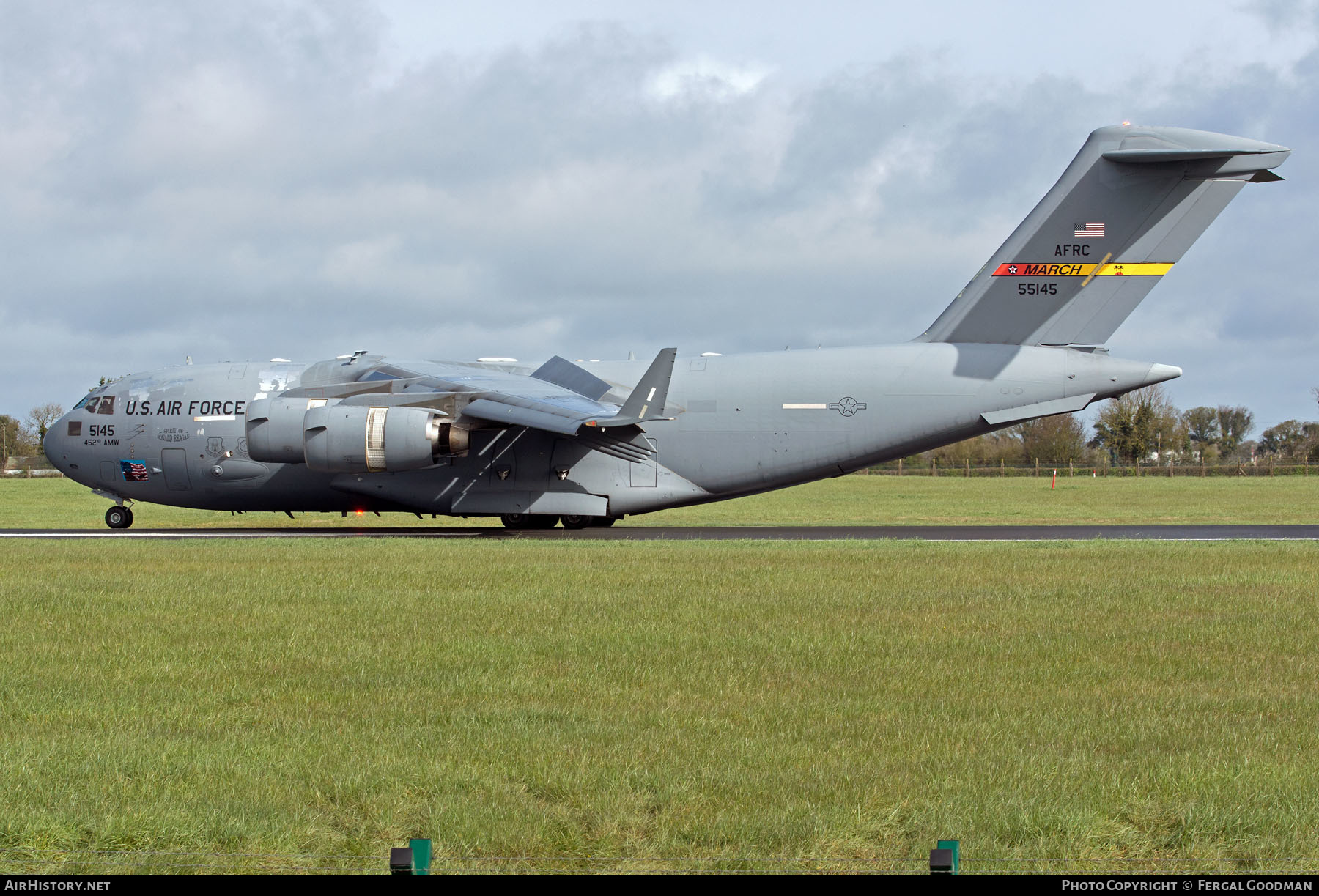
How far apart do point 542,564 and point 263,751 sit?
9.11 metres

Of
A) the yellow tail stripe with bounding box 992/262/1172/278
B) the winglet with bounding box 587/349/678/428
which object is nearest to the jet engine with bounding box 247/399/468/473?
the winglet with bounding box 587/349/678/428

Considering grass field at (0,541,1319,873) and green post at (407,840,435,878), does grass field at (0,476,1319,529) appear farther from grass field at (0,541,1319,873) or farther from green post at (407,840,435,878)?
green post at (407,840,435,878)

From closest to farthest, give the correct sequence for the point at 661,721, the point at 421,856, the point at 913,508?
the point at 421,856, the point at 661,721, the point at 913,508

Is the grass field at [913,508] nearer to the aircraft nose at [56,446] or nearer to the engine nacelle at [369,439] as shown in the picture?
the aircraft nose at [56,446]

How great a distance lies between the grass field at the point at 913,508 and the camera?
31.2 metres

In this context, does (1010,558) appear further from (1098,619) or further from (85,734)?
(85,734)

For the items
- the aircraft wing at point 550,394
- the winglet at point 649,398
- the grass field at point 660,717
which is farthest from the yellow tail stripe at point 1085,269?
the grass field at point 660,717

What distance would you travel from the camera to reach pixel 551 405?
2080cm

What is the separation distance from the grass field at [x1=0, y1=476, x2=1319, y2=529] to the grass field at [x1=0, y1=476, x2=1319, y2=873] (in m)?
16.7

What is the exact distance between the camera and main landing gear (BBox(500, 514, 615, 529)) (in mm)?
24438

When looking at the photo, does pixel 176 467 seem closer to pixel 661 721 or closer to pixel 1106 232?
pixel 1106 232

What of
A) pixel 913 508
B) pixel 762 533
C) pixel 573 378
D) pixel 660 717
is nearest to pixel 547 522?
pixel 573 378

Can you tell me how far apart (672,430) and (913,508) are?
18.6 meters

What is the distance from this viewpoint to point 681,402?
2242cm
